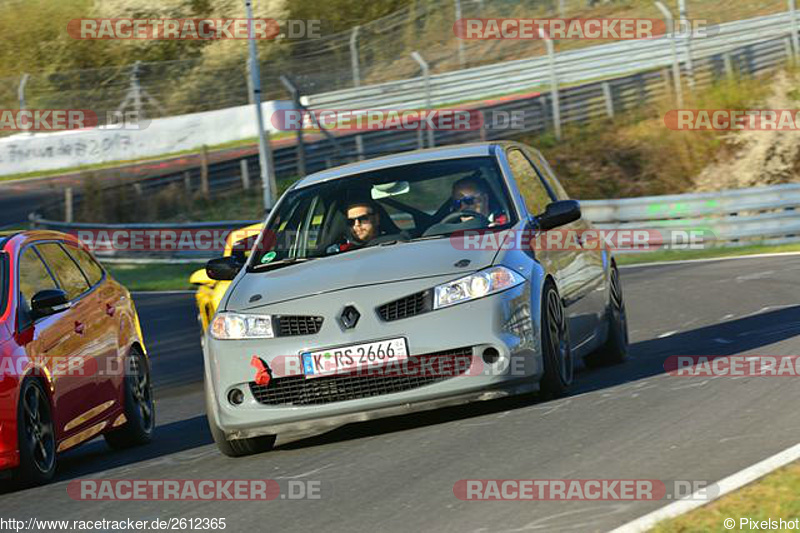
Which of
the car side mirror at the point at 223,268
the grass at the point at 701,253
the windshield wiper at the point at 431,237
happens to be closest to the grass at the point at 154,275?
the grass at the point at 701,253

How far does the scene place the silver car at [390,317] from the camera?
830 centimetres

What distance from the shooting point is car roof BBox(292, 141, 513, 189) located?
9.92 metres

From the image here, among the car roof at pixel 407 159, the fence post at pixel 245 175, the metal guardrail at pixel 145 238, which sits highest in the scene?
the car roof at pixel 407 159

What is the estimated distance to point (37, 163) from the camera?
46.0 m

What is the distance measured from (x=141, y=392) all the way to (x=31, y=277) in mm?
1503

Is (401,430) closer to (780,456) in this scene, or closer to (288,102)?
(780,456)

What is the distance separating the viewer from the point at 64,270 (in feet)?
33.9

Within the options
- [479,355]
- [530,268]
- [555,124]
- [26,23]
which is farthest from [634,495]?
[26,23]

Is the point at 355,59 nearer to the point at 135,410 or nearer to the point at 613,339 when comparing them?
the point at 613,339

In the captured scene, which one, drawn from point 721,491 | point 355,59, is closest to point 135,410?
point 721,491

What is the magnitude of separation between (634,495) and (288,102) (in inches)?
1513

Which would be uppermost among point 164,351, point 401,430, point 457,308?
point 457,308

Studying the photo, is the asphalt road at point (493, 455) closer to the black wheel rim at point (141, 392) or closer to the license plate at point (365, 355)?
the black wheel rim at point (141, 392)

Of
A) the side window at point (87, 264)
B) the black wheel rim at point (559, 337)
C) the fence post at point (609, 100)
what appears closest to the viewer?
the black wheel rim at point (559, 337)
